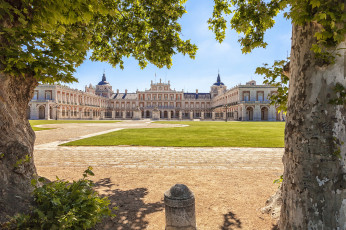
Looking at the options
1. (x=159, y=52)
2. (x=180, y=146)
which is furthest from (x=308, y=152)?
(x=180, y=146)

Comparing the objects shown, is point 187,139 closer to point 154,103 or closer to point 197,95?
point 154,103

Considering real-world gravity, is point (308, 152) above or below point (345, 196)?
above

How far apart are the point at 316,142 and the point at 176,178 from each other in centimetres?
326

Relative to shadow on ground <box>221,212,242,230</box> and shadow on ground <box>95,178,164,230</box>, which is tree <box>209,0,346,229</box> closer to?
shadow on ground <box>221,212,242,230</box>

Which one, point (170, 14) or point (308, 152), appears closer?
point (308, 152)

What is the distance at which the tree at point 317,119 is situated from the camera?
177 cm

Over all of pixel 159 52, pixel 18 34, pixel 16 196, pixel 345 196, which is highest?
pixel 159 52

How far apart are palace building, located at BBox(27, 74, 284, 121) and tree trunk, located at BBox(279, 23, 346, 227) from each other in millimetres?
43445

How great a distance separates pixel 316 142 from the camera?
1.85m

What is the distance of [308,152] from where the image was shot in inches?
74.5

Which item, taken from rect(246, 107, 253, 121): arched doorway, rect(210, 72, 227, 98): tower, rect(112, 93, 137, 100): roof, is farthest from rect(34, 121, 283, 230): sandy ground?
rect(210, 72, 227, 98): tower

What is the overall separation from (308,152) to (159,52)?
163 inches

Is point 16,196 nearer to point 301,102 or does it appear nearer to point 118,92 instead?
point 301,102

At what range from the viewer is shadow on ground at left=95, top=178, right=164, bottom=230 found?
8.94 ft
